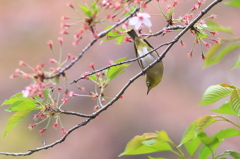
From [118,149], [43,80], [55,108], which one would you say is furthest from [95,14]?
[118,149]

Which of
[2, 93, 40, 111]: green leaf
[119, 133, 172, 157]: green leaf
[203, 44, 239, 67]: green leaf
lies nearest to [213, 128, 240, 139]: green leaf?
[119, 133, 172, 157]: green leaf

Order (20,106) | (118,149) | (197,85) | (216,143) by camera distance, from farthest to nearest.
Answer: (197,85)
(118,149)
(216,143)
(20,106)

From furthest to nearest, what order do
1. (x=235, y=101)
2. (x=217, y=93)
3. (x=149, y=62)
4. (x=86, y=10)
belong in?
(x=149, y=62) < (x=217, y=93) < (x=235, y=101) < (x=86, y=10)

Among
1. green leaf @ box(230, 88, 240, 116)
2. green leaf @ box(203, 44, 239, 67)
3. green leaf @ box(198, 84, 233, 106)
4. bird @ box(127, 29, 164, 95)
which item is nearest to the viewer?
green leaf @ box(230, 88, 240, 116)

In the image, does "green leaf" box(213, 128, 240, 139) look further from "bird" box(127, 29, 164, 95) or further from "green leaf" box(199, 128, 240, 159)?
"bird" box(127, 29, 164, 95)

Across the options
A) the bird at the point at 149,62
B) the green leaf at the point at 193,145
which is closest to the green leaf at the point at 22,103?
the green leaf at the point at 193,145

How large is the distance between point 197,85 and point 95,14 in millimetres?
3772

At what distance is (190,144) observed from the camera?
140 centimetres

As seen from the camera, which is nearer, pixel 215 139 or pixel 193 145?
pixel 215 139

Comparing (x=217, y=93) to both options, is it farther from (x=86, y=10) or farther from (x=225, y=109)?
(x=86, y=10)

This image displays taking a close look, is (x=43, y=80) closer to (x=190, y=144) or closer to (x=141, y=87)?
(x=190, y=144)

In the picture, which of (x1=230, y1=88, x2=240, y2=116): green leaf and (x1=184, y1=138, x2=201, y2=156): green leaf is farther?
(x1=184, y1=138, x2=201, y2=156): green leaf

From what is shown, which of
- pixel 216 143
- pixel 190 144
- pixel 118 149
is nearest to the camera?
pixel 216 143

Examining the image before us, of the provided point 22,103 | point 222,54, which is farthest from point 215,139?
point 22,103
